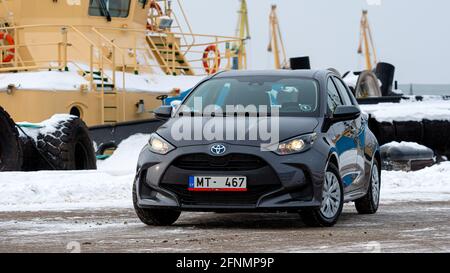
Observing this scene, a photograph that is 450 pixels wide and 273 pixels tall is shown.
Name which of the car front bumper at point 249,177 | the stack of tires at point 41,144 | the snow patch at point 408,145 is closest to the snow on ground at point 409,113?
the snow patch at point 408,145

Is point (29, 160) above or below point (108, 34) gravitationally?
below

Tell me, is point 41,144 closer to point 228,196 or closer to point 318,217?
point 228,196

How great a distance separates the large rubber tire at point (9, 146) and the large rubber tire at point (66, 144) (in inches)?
20.2

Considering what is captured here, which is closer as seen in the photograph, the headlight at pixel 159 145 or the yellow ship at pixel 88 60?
the headlight at pixel 159 145

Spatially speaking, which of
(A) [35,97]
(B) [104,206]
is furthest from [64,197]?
(A) [35,97]

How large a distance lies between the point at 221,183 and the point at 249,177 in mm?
250

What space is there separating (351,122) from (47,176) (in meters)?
5.45

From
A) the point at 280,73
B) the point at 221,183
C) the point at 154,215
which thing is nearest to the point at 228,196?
the point at 221,183

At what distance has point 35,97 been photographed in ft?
85.4

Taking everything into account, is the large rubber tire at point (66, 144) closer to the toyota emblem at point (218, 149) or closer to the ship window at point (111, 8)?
the ship window at point (111, 8)

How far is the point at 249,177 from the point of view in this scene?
1041cm

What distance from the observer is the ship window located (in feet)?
94.9

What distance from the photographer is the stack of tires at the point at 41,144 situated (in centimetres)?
1903

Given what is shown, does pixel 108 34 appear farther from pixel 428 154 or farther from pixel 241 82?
pixel 241 82
